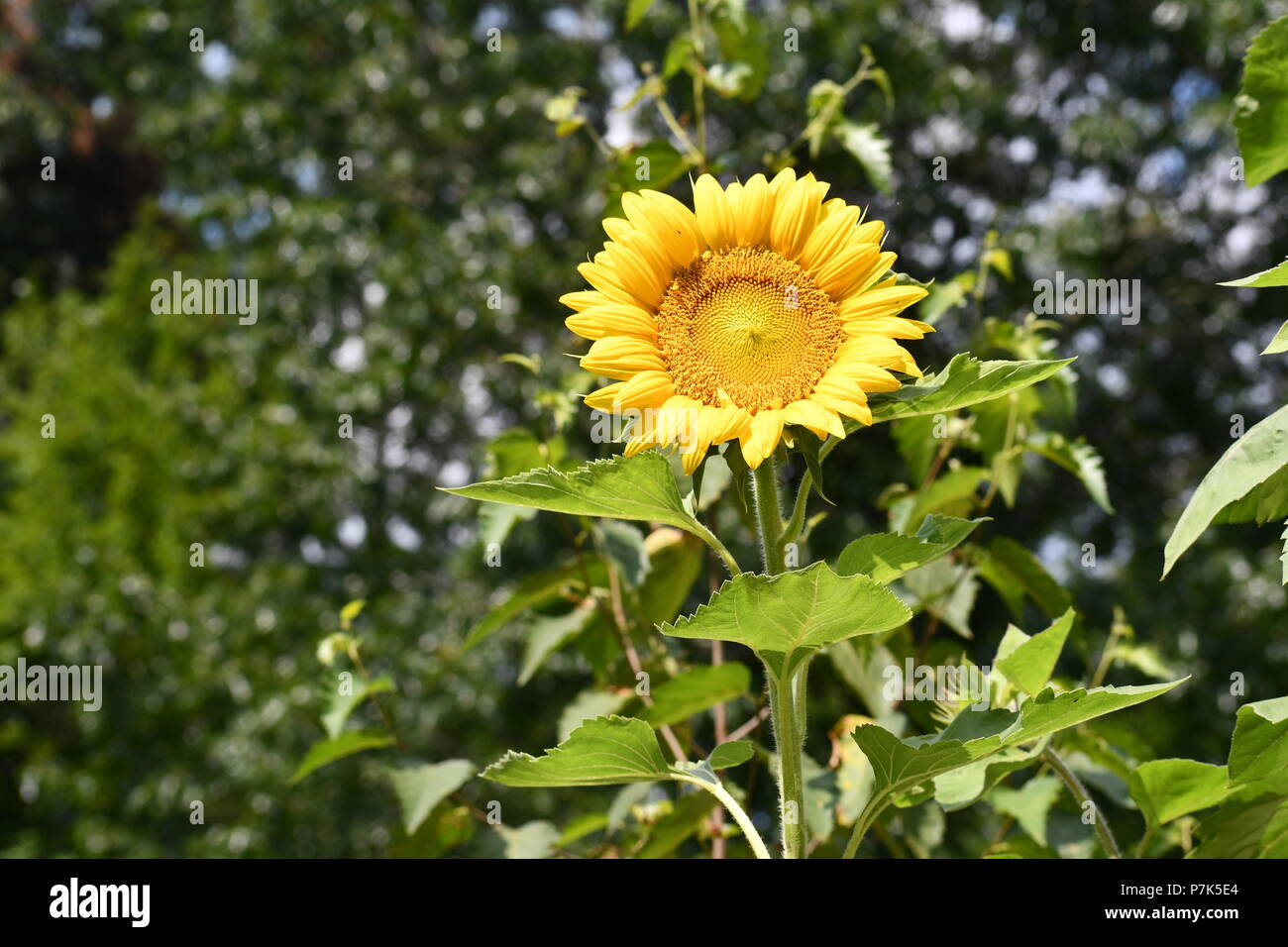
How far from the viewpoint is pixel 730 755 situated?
3.84 ft

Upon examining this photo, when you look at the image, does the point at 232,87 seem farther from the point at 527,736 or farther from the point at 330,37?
the point at 527,736

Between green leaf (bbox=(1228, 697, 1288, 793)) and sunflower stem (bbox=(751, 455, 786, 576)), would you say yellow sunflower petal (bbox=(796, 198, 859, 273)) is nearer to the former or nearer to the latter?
sunflower stem (bbox=(751, 455, 786, 576))

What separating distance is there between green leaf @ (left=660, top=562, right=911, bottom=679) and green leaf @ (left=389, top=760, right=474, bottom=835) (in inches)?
35.3

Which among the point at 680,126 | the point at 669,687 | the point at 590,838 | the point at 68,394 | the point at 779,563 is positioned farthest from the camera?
the point at 68,394

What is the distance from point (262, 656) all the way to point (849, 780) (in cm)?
681

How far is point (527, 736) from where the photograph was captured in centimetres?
686

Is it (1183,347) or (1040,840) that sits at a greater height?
(1183,347)

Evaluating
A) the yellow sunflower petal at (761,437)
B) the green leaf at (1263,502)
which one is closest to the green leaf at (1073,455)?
the green leaf at (1263,502)

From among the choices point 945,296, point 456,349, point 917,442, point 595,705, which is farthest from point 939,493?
point 456,349

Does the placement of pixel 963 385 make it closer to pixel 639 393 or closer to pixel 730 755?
pixel 639 393

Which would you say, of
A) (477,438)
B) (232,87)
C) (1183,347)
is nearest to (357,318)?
(477,438)

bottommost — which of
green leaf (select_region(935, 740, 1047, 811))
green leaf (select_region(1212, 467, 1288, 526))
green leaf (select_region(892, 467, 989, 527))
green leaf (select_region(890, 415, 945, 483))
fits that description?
green leaf (select_region(935, 740, 1047, 811))

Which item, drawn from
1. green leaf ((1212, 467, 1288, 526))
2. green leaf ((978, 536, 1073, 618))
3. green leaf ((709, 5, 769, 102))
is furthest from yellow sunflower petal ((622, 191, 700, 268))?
green leaf ((709, 5, 769, 102))

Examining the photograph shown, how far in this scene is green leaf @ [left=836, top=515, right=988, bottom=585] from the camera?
1.04 metres
